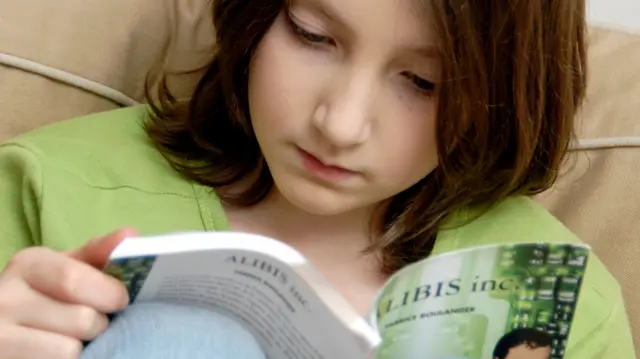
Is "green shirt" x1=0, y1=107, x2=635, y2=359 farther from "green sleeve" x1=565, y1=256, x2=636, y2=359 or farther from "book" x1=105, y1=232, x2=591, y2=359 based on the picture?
"book" x1=105, y1=232, x2=591, y2=359

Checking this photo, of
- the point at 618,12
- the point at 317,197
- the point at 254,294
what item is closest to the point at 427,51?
the point at 317,197

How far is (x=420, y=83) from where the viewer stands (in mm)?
690

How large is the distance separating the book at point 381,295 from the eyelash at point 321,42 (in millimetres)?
215

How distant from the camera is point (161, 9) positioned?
3.21 ft

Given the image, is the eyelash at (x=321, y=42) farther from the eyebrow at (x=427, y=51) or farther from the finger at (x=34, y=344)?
the finger at (x=34, y=344)

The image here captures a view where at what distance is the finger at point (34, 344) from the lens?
1.65 feet

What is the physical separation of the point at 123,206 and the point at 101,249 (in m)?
0.26

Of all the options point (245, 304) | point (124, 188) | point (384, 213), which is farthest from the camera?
point (384, 213)

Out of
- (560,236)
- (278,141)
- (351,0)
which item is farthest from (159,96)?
(560,236)

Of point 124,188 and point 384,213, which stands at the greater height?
point 384,213

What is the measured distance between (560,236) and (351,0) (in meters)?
0.38

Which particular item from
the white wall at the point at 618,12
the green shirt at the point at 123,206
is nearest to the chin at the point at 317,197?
the green shirt at the point at 123,206

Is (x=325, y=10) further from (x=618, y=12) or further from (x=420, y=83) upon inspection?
(x=618, y=12)

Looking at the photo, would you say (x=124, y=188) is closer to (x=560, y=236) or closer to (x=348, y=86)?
(x=348, y=86)
